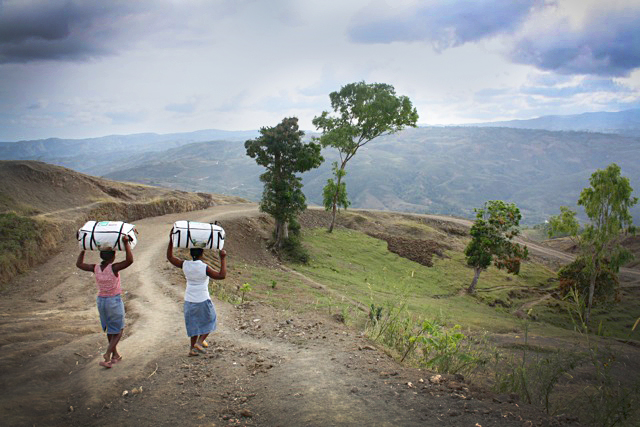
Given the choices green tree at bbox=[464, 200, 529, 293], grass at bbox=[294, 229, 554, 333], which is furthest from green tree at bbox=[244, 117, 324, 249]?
green tree at bbox=[464, 200, 529, 293]

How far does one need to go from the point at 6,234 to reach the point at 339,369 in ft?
58.6

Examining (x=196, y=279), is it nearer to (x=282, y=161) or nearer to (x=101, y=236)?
(x=101, y=236)

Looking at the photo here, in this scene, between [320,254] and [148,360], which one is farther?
[320,254]

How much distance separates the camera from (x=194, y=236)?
25.3ft

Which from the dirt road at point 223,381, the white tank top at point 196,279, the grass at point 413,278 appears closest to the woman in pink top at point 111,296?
the dirt road at point 223,381

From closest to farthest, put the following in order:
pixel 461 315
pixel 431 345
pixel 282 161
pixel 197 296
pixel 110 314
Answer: pixel 110 314, pixel 197 296, pixel 431 345, pixel 461 315, pixel 282 161

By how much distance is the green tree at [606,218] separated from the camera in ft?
90.6

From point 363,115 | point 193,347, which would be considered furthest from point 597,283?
point 193,347

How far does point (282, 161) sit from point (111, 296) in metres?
21.1

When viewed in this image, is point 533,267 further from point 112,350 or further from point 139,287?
point 112,350

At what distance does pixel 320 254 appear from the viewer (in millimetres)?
31703

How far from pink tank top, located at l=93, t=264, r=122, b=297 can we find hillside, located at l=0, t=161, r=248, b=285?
448 inches

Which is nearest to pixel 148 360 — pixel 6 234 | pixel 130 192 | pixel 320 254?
pixel 6 234

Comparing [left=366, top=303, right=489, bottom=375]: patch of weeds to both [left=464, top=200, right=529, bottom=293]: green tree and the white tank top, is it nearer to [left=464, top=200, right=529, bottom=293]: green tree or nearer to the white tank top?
the white tank top
